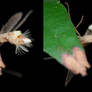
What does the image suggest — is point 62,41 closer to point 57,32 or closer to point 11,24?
point 57,32

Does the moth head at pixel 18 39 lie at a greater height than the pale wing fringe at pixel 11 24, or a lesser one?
lesser

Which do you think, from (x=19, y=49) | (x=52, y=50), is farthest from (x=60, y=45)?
(x=19, y=49)

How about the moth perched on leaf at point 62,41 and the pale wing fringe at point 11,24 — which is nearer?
the moth perched on leaf at point 62,41

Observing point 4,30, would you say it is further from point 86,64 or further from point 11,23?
point 86,64

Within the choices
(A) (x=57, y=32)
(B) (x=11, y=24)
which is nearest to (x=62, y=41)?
(A) (x=57, y=32)

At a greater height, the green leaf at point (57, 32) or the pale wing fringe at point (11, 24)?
the pale wing fringe at point (11, 24)

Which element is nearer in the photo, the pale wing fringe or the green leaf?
the green leaf

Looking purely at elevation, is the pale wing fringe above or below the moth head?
above
